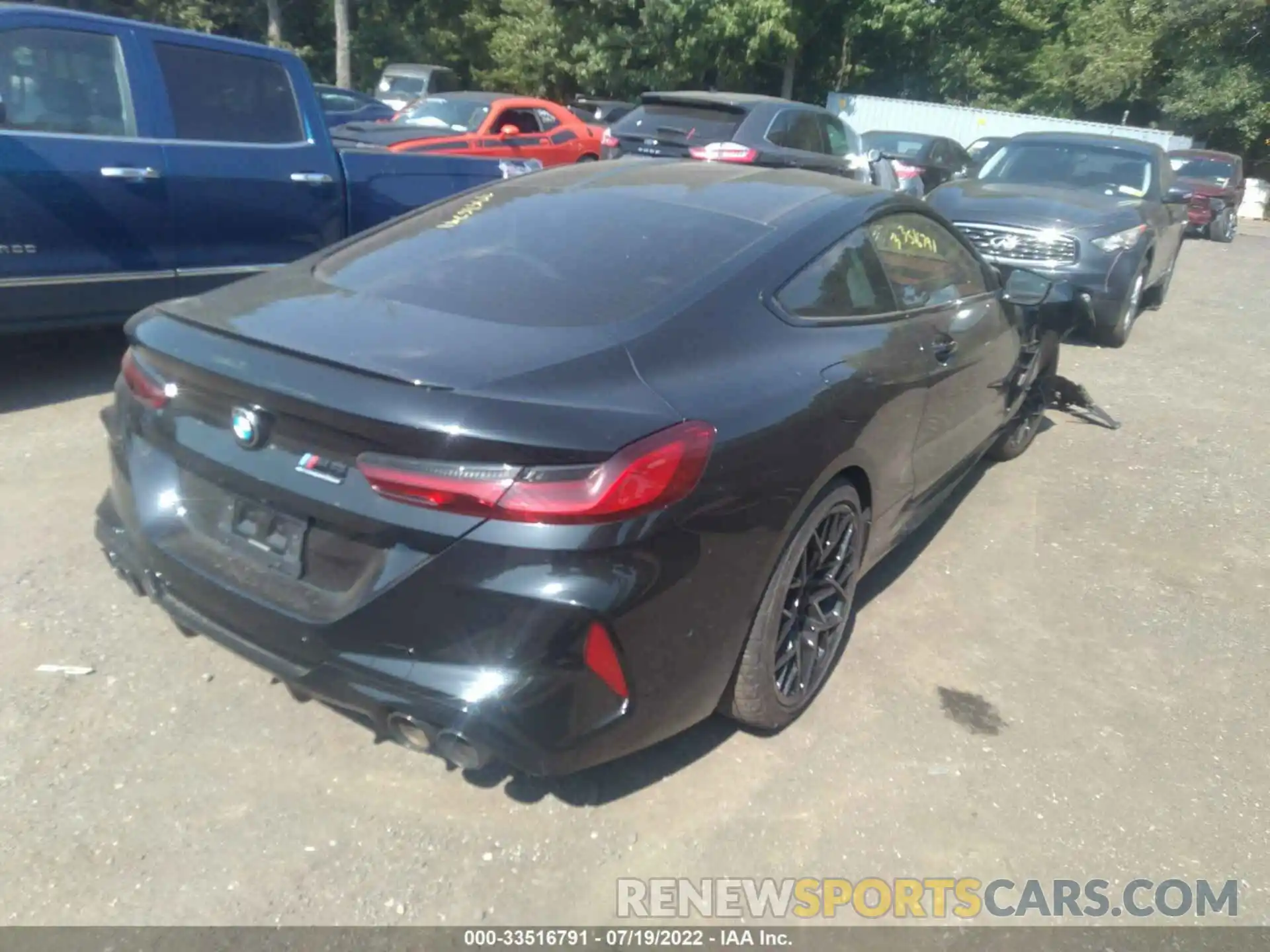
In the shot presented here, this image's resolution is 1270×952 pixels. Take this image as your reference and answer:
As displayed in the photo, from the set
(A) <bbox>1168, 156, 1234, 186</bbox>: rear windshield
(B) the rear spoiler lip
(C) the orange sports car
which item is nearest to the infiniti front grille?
(B) the rear spoiler lip

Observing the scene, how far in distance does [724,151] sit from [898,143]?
836 cm

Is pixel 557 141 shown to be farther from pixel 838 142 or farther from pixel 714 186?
pixel 714 186

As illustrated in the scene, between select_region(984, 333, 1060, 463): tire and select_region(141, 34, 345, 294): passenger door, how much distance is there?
408cm

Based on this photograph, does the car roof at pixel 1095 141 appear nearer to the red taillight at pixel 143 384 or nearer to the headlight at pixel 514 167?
the headlight at pixel 514 167

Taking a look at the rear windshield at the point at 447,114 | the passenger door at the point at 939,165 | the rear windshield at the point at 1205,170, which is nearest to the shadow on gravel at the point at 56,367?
the rear windshield at the point at 447,114

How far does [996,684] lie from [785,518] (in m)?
1.32

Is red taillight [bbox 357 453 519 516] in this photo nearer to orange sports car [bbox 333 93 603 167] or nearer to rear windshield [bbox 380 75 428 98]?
orange sports car [bbox 333 93 603 167]

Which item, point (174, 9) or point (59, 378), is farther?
point (174, 9)

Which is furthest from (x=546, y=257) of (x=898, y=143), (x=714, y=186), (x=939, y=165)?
(x=898, y=143)

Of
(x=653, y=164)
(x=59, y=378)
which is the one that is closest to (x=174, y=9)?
(x=59, y=378)

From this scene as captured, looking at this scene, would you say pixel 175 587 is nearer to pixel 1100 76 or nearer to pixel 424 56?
pixel 424 56

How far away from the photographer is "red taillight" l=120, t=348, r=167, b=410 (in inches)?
108

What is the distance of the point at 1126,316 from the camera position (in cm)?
877
